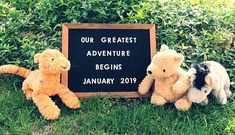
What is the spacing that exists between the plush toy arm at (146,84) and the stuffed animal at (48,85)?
52cm

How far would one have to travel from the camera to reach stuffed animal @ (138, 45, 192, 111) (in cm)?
304

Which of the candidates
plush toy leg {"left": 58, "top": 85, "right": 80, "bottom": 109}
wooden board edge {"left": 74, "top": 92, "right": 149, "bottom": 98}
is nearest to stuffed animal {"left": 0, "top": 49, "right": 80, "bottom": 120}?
plush toy leg {"left": 58, "top": 85, "right": 80, "bottom": 109}

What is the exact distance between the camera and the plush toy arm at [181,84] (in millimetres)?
3061

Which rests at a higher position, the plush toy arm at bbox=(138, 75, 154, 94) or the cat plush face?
the cat plush face

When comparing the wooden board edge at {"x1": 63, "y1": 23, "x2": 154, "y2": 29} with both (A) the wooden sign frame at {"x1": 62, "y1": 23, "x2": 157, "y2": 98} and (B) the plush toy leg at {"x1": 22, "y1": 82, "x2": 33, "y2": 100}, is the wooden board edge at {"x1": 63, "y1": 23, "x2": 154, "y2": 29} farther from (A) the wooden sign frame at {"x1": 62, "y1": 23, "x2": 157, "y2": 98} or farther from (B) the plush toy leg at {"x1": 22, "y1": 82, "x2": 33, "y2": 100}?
(B) the plush toy leg at {"x1": 22, "y1": 82, "x2": 33, "y2": 100}

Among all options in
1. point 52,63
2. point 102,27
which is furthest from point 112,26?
point 52,63

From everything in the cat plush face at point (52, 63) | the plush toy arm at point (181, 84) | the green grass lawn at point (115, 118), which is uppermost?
the cat plush face at point (52, 63)

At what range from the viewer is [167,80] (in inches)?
124

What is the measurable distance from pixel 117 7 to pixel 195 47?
0.79 metres

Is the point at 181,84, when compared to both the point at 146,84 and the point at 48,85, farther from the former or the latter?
the point at 48,85

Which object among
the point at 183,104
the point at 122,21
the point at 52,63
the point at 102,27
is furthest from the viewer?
the point at 122,21

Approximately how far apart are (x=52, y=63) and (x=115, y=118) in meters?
0.61

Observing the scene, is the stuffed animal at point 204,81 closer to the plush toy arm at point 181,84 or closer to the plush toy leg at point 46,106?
the plush toy arm at point 181,84

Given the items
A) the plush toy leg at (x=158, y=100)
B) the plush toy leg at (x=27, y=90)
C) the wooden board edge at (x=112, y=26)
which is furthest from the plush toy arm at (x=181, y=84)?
the plush toy leg at (x=27, y=90)
